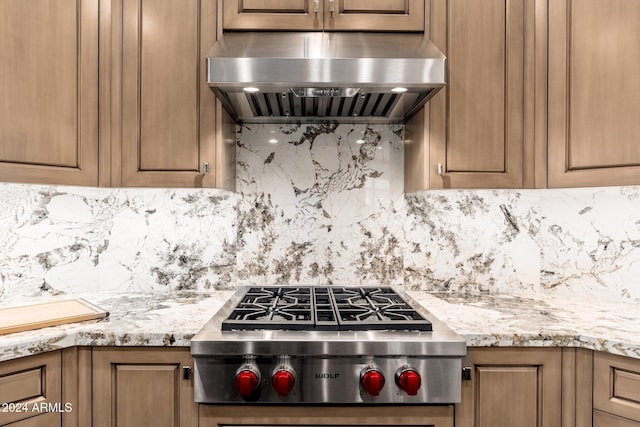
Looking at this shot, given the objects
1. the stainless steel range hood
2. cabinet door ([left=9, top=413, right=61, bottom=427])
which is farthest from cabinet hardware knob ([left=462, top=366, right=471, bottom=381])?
cabinet door ([left=9, top=413, right=61, bottom=427])

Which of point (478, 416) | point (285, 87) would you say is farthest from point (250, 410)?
point (285, 87)

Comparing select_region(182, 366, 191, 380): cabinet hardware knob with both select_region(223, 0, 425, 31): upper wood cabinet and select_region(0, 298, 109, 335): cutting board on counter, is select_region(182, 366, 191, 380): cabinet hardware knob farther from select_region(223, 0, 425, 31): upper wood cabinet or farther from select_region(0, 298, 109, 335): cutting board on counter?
select_region(223, 0, 425, 31): upper wood cabinet

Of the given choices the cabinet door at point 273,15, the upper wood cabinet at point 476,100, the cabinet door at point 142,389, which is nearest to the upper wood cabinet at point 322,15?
the cabinet door at point 273,15

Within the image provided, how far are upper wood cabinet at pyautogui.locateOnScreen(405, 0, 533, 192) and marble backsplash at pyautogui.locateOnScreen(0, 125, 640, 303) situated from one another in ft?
1.05

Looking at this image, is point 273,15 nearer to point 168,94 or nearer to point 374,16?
point 374,16

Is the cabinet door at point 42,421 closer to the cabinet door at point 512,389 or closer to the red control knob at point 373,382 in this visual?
the red control knob at point 373,382

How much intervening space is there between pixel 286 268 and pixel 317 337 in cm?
78

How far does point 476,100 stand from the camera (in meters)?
1.67

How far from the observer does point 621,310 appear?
5.26 feet

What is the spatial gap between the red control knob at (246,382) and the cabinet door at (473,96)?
968 mm

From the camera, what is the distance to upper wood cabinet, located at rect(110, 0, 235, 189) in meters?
1.66

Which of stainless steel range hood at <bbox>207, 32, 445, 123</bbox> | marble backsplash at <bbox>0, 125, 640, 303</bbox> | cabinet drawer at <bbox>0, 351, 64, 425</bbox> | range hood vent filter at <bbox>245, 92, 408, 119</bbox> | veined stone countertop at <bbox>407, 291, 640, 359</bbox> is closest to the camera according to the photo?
cabinet drawer at <bbox>0, 351, 64, 425</bbox>

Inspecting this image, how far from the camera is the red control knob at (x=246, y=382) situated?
119 cm

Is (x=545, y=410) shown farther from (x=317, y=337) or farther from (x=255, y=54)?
(x=255, y=54)
